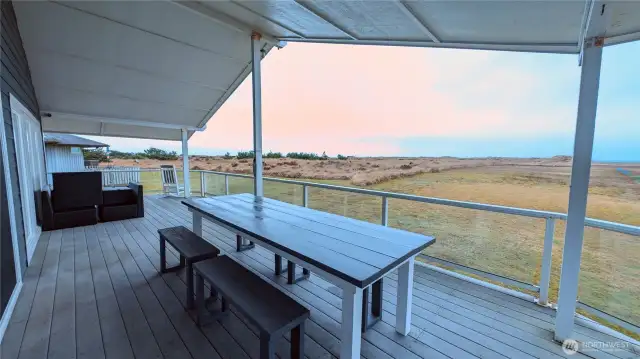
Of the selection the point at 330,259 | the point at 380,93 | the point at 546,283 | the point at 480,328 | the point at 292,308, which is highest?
the point at 380,93

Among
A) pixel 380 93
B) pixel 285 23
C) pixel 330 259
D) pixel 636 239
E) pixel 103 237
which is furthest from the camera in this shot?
pixel 380 93

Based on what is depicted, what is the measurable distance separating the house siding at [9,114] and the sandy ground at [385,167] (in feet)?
9.71

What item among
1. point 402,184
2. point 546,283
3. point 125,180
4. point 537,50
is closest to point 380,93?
point 402,184

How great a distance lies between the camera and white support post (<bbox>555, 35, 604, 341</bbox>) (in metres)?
1.75

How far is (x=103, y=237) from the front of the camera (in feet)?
14.1

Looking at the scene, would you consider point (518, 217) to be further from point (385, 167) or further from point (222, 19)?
point (385, 167)

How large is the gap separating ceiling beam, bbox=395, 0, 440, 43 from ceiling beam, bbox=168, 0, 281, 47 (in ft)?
7.94

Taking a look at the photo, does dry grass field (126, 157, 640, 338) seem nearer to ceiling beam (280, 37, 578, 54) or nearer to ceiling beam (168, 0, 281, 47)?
ceiling beam (280, 37, 578, 54)

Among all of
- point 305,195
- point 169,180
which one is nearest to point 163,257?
point 305,195

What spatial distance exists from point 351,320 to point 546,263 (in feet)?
7.02

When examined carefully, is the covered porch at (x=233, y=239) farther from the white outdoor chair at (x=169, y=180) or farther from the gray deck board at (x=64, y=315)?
the white outdoor chair at (x=169, y=180)

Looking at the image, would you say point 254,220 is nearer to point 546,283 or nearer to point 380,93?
point 546,283

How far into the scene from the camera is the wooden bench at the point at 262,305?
139 centimetres

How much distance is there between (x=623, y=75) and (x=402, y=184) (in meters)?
4.07
